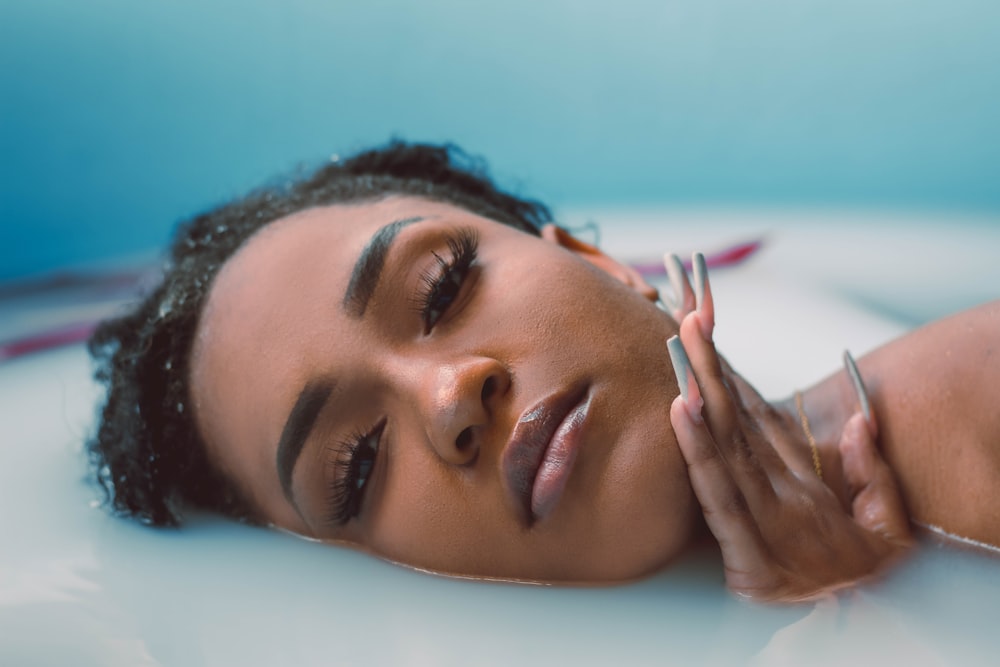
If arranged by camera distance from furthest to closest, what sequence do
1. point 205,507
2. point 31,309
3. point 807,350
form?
1. point 31,309
2. point 807,350
3. point 205,507

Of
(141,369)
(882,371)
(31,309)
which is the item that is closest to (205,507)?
(141,369)

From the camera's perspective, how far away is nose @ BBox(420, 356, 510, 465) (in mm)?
757

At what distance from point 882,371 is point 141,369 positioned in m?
0.81

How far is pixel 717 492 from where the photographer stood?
0.76 metres

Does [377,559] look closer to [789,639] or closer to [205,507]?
[205,507]

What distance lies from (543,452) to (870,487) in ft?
1.16

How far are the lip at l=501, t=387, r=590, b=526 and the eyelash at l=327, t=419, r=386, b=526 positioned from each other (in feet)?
0.46

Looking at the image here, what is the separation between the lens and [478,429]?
0.78 meters

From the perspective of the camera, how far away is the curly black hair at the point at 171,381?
1041 mm

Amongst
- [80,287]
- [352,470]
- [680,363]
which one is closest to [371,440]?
[352,470]

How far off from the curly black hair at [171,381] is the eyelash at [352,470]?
19 centimetres

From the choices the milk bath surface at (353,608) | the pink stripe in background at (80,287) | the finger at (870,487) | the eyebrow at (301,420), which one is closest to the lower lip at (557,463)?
the milk bath surface at (353,608)

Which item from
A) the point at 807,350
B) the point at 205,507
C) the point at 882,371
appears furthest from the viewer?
the point at 807,350

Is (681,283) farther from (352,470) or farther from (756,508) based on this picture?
(352,470)
